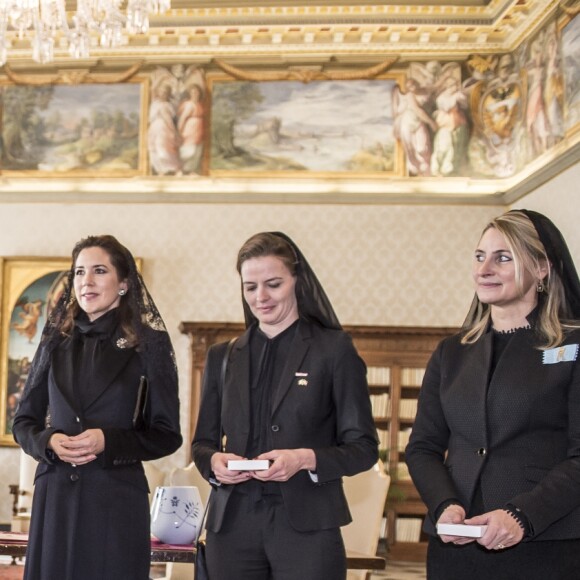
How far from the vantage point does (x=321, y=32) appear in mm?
12219

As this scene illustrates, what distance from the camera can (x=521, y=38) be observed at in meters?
11.8

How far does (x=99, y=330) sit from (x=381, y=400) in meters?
7.64

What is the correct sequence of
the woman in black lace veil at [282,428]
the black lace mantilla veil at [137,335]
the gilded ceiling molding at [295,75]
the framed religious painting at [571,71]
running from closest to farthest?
the woman in black lace veil at [282,428] → the black lace mantilla veil at [137,335] → the framed religious painting at [571,71] → the gilded ceiling molding at [295,75]

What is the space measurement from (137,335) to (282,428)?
93 cm

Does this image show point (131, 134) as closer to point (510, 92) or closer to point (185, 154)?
point (185, 154)

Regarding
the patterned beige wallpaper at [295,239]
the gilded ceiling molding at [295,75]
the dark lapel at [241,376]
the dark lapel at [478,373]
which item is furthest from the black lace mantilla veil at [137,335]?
the gilded ceiling molding at [295,75]

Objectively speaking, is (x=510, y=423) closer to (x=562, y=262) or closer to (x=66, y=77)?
(x=562, y=262)

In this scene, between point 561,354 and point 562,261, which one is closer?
point 561,354

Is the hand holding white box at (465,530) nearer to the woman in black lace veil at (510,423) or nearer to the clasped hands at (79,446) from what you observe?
the woman in black lace veil at (510,423)

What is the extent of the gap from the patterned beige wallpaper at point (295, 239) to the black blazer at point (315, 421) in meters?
8.43

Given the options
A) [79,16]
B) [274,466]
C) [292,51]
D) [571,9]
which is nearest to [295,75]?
[292,51]

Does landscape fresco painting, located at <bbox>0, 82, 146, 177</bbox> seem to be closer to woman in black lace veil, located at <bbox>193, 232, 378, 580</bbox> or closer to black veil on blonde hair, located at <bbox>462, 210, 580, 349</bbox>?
woman in black lace veil, located at <bbox>193, 232, 378, 580</bbox>

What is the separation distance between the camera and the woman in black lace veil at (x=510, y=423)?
10.0ft

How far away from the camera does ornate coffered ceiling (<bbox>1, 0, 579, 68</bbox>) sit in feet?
38.4
